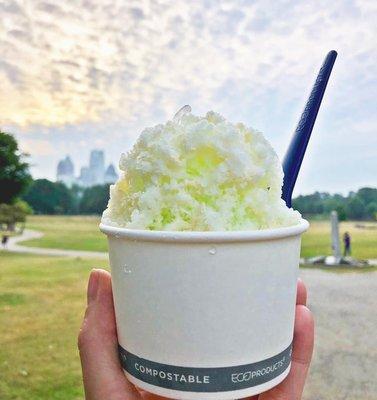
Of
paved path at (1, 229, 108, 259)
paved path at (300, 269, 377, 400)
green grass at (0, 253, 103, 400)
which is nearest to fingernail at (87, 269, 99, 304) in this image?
green grass at (0, 253, 103, 400)

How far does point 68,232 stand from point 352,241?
13.9m

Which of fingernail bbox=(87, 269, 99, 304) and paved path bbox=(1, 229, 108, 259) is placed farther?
paved path bbox=(1, 229, 108, 259)

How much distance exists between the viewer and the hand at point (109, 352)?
107 cm

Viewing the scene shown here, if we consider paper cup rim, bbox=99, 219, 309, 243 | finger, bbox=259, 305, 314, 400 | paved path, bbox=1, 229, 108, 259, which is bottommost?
paved path, bbox=1, 229, 108, 259

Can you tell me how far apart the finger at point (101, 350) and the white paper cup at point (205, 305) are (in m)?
0.11

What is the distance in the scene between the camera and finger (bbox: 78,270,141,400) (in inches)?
41.9

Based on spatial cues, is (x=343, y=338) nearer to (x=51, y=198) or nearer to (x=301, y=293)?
(x=301, y=293)

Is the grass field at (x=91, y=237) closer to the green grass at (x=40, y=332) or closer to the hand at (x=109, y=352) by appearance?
the green grass at (x=40, y=332)

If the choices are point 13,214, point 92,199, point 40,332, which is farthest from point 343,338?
point 92,199

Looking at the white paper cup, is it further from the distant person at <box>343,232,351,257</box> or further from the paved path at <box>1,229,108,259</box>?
the paved path at <box>1,229,108,259</box>

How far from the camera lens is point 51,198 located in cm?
2777

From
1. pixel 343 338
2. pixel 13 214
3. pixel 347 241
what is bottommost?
pixel 343 338

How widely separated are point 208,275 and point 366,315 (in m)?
7.40

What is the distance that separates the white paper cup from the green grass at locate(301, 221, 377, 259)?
14.6 metres
